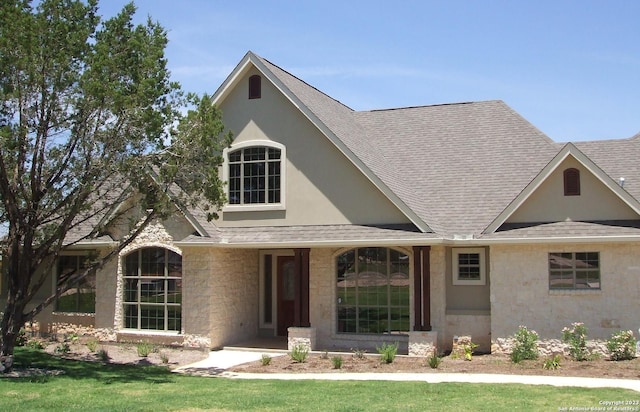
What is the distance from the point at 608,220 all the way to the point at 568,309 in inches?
94.6

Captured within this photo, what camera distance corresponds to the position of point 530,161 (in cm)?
2023

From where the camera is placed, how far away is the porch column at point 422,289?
17.6m

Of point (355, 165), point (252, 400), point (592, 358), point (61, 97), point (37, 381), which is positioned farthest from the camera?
point (355, 165)

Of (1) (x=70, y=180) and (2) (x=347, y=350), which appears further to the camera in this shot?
(2) (x=347, y=350)

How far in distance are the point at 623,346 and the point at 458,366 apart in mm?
3954

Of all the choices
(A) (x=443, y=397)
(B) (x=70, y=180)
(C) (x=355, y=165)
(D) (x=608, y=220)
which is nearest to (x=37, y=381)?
(B) (x=70, y=180)

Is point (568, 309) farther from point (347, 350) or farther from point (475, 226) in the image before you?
point (347, 350)

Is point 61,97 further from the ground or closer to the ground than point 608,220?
further from the ground

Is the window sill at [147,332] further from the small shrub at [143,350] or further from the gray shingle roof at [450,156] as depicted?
the gray shingle roof at [450,156]

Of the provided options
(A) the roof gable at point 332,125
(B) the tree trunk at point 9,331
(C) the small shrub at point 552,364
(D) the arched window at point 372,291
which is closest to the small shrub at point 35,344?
(B) the tree trunk at point 9,331

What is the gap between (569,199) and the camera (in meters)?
17.7

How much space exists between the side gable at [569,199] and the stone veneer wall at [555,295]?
2.63 ft

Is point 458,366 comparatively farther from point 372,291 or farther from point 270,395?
point 270,395

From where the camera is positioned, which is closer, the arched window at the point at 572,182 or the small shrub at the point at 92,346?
the arched window at the point at 572,182
